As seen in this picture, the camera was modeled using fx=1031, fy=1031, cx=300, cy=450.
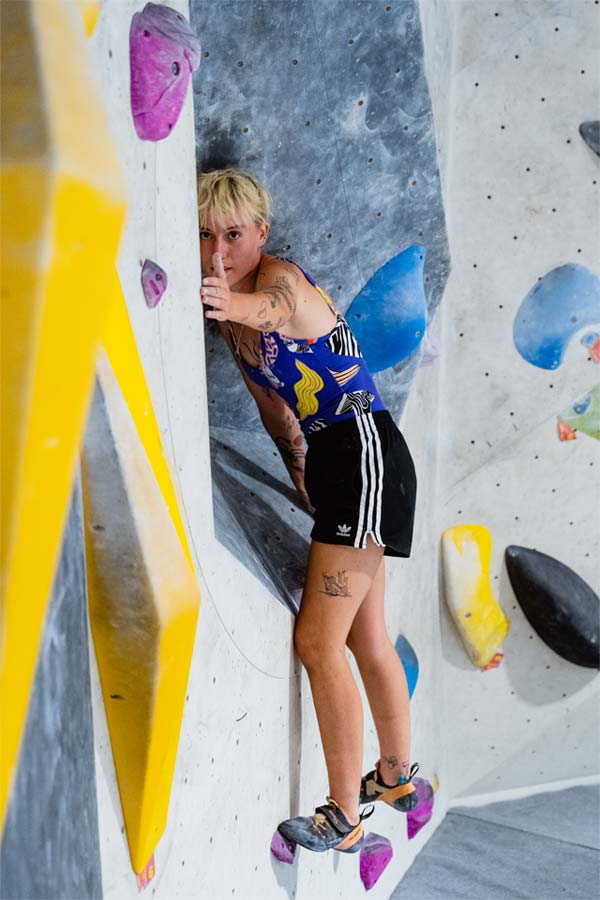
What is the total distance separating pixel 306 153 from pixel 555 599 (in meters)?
1.43

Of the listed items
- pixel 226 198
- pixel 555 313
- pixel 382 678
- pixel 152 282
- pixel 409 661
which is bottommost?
pixel 409 661

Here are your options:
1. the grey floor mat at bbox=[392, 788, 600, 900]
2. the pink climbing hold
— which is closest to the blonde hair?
the pink climbing hold

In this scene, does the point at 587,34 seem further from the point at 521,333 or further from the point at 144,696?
the point at 144,696

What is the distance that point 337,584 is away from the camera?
1.80 meters

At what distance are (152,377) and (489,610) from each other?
5.97 feet

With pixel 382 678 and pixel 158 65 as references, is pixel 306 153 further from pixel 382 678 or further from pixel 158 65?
pixel 382 678

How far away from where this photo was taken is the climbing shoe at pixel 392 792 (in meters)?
2.02

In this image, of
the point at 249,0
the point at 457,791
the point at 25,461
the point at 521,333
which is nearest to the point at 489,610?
the point at 457,791

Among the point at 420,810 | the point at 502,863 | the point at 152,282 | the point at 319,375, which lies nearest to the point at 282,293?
the point at 319,375

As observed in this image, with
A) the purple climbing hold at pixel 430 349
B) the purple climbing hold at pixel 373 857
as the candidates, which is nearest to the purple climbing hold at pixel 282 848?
the purple climbing hold at pixel 373 857

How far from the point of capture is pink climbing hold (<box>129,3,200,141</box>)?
1164 millimetres

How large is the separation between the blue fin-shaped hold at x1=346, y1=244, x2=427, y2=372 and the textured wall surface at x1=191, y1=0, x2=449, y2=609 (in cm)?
3

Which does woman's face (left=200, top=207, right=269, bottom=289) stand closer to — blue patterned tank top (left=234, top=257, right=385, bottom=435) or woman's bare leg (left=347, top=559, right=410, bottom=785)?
blue patterned tank top (left=234, top=257, right=385, bottom=435)

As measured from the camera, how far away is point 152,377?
1258mm
